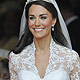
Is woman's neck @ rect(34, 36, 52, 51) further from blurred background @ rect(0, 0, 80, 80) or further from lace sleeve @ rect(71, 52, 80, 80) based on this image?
blurred background @ rect(0, 0, 80, 80)

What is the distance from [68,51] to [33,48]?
454 millimetres

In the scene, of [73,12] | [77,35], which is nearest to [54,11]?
[77,35]

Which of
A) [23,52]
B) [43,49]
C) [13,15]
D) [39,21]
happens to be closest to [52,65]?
[43,49]

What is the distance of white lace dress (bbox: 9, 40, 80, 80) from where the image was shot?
3855 millimetres

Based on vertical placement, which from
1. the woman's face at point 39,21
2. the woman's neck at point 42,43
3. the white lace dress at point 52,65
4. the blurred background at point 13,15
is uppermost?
the woman's face at point 39,21

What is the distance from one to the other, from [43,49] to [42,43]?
0.33 ft

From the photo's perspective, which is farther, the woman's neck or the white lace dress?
the woman's neck

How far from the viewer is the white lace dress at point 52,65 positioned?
3855 mm

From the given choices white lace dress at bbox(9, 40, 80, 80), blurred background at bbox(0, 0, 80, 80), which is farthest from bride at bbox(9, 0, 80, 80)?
blurred background at bbox(0, 0, 80, 80)

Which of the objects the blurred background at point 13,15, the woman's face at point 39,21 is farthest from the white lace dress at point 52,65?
the blurred background at point 13,15

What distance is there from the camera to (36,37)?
3.85 metres

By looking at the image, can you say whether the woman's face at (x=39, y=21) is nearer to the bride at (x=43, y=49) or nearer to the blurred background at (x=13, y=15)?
the bride at (x=43, y=49)

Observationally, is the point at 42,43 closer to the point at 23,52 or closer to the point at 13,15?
the point at 23,52

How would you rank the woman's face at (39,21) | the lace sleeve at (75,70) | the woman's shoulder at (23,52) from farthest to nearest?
the woman's shoulder at (23,52) → the lace sleeve at (75,70) → the woman's face at (39,21)
